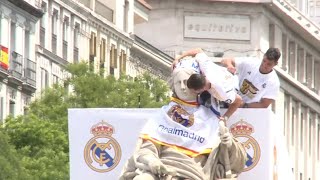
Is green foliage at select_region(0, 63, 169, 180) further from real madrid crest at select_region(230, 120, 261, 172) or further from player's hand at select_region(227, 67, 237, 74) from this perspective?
real madrid crest at select_region(230, 120, 261, 172)

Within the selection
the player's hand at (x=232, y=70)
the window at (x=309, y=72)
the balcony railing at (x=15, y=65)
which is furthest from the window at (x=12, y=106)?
the player's hand at (x=232, y=70)

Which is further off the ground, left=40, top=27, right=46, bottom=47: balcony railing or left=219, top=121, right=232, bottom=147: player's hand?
left=40, top=27, right=46, bottom=47: balcony railing

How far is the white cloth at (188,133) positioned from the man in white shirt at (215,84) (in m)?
0.20

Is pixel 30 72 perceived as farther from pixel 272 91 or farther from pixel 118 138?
pixel 118 138

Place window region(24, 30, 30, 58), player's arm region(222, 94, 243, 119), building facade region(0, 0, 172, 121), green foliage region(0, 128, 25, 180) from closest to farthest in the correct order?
player's arm region(222, 94, 243, 119), green foliage region(0, 128, 25, 180), building facade region(0, 0, 172, 121), window region(24, 30, 30, 58)

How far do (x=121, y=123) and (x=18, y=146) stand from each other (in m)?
43.1

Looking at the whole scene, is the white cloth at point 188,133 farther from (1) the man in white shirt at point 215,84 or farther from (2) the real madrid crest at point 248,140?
(2) the real madrid crest at point 248,140

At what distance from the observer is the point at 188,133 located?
88.8 ft

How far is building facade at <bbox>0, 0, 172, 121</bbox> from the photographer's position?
307 feet

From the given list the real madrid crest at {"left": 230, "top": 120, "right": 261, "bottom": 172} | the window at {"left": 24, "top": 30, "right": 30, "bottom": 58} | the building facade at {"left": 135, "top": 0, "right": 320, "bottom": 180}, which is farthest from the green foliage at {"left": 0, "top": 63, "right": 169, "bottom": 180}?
the building facade at {"left": 135, "top": 0, "right": 320, "bottom": 180}

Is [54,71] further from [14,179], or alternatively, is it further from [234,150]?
[234,150]

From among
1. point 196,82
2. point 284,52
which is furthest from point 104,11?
point 196,82

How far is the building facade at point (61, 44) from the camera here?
93.4 metres

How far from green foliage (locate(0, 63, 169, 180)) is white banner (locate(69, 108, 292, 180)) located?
3352cm
